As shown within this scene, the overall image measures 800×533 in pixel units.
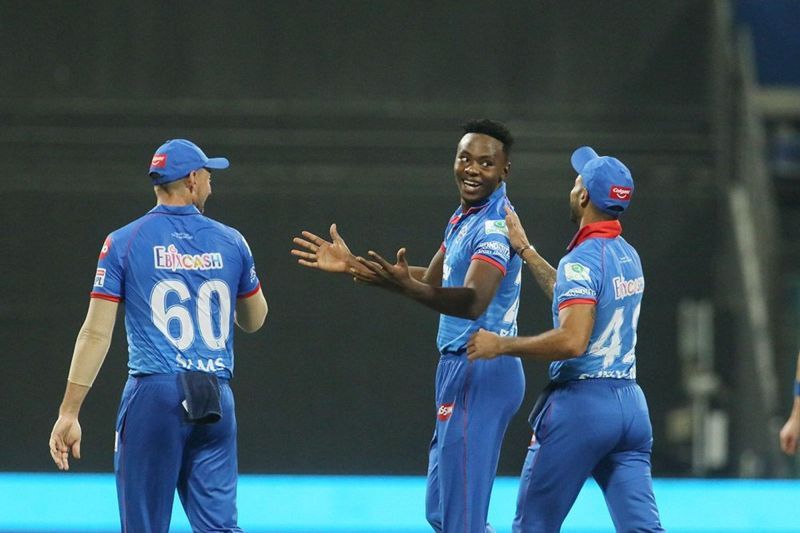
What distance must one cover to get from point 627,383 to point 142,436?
5.40 ft

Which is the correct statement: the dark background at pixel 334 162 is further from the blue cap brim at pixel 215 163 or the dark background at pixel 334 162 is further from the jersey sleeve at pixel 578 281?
the jersey sleeve at pixel 578 281

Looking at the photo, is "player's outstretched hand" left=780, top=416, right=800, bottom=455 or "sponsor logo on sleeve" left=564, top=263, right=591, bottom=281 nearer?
"sponsor logo on sleeve" left=564, top=263, right=591, bottom=281

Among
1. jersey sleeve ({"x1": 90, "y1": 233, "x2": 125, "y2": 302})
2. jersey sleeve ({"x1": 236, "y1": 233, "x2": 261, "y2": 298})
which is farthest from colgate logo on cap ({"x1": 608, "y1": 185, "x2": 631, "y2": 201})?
jersey sleeve ({"x1": 90, "y1": 233, "x2": 125, "y2": 302})

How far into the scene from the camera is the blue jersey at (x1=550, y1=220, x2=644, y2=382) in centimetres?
409

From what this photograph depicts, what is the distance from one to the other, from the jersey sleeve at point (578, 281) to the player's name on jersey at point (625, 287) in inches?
3.2

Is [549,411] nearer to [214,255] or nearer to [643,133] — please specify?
[214,255]

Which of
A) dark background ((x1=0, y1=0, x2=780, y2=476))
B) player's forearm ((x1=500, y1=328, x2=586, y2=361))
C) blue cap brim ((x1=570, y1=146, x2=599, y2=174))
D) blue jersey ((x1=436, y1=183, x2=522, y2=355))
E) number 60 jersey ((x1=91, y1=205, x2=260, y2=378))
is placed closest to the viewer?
player's forearm ((x1=500, y1=328, x2=586, y2=361))

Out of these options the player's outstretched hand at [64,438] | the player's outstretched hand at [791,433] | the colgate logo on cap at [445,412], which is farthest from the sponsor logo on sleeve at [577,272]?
the player's outstretched hand at [64,438]

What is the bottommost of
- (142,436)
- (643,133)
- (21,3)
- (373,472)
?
(373,472)

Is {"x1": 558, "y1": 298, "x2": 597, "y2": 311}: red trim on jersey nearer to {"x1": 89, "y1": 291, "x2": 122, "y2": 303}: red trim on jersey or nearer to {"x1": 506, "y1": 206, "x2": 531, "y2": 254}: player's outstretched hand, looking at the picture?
{"x1": 506, "y1": 206, "x2": 531, "y2": 254}: player's outstretched hand

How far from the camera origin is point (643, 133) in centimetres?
989

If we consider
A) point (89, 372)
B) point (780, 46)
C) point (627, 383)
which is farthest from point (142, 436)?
point (780, 46)

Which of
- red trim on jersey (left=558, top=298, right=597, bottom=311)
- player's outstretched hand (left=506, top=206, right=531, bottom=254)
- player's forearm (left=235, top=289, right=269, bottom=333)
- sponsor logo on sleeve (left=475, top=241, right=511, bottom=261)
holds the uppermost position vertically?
player's outstretched hand (left=506, top=206, right=531, bottom=254)

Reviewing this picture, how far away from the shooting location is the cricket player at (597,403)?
13.5 feet
